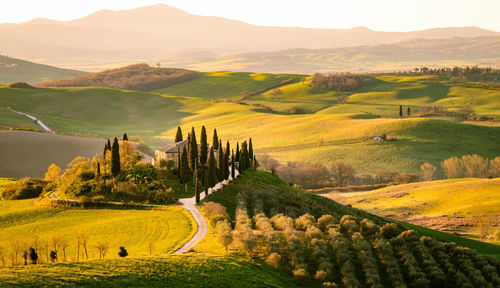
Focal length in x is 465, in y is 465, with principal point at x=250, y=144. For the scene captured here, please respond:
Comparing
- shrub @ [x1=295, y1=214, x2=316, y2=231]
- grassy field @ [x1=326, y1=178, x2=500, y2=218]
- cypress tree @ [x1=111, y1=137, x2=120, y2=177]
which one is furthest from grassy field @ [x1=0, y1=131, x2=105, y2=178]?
shrub @ [x1=295, y1=214, x2=316, y2=231]

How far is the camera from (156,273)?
94.2 ft

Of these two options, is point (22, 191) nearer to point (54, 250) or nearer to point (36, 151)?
point (54, 250)

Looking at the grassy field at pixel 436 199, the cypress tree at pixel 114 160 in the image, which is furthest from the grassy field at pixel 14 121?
the grassy field at pixel 436 199

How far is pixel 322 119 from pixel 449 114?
47229mm

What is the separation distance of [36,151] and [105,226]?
225 feet

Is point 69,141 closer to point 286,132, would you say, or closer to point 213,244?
point 286,132

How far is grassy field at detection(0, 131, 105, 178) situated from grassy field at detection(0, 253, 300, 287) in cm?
7324

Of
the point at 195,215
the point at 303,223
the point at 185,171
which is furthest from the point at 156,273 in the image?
the point at 185,171

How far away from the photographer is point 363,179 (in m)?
114

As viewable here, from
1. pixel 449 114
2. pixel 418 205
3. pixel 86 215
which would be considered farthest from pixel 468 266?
pixel 449 114

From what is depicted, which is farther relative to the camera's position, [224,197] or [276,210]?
[224,197]

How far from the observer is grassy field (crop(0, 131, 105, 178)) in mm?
97062

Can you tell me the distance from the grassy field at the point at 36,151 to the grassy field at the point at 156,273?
73.2 m

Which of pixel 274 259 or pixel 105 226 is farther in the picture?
pixel 105 226
